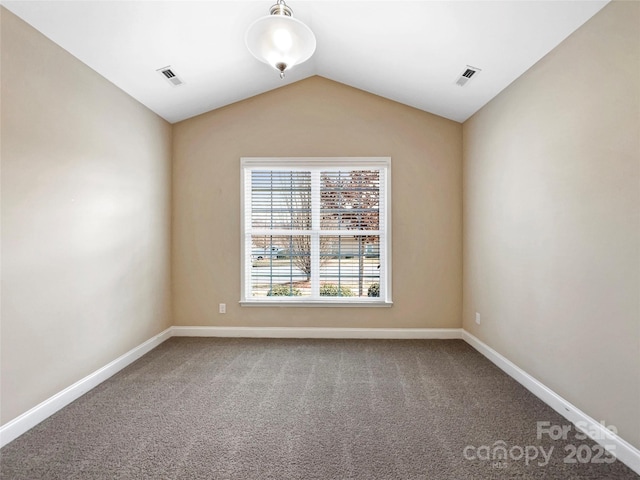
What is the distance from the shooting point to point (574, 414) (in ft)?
6.72

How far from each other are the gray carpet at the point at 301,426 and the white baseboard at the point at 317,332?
63cm

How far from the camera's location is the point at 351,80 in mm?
3590

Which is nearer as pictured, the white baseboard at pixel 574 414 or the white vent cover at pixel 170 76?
the white baseboard at pixel 574 414

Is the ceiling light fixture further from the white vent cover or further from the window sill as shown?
the window sill

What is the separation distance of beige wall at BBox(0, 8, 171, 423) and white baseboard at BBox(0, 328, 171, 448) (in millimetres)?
47

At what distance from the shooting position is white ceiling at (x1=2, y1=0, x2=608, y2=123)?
6.96 feet

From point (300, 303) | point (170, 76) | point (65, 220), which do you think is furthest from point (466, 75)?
point (65, 220)

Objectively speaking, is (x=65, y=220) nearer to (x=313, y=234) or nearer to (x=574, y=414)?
(x=313, y=234)

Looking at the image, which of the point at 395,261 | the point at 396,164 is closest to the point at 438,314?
the point at 395,261

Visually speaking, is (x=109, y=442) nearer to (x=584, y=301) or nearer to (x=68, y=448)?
(x=68, y=448)

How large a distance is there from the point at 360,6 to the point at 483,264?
2.61m

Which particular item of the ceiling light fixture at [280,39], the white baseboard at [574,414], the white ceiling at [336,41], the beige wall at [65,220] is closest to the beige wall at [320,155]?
the white ceiling at [336,41]

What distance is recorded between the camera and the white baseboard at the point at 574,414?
5.55 feet

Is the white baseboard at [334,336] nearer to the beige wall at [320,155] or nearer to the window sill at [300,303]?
the beige wall at [320,155]
